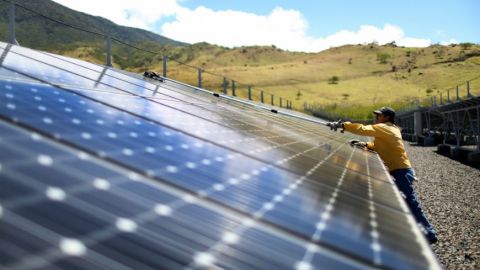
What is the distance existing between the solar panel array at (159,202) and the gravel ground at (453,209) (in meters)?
6.07

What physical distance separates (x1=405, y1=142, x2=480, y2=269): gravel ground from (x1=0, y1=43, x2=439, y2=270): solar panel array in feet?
19.9

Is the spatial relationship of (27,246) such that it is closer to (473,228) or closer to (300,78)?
(473,228)

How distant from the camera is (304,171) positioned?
5688 mm

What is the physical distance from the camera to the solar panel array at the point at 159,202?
1946mm

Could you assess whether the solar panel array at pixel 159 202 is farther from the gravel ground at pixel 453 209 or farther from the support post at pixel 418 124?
the support post at pixel 418 124

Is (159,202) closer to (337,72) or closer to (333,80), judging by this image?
(333,80)

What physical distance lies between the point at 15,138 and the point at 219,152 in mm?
2440

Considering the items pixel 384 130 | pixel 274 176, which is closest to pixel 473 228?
pixel 384 130

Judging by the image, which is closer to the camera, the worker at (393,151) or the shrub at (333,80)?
the worker at (393,151)

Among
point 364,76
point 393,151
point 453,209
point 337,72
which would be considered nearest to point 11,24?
point 393,151

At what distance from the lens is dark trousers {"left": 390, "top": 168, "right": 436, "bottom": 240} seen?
9.38 meters

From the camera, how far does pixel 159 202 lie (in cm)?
273

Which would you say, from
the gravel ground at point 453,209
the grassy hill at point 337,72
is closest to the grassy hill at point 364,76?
the grassy hill at point 337,72

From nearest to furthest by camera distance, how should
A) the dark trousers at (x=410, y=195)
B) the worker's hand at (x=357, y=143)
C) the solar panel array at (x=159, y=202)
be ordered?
1. the solar panel array at (x=159, y=202)
2. the dark trousers at (x=410, y=195)
3. the worker's hand at (x=357, y=143)
